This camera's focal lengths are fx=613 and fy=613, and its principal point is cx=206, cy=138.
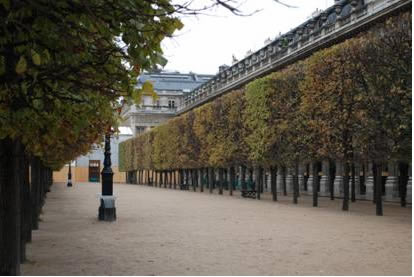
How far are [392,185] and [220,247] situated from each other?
27892mm

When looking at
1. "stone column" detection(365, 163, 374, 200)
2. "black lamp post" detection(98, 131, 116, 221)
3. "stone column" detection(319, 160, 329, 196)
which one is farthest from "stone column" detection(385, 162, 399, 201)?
"black lamp post" detection(98, 131, 116, 221)

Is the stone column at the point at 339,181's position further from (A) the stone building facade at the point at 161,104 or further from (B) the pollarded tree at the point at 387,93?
(A) the stone building facade at the point at 161,104

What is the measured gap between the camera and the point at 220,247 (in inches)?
500

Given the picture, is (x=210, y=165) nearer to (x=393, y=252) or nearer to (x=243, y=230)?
(x=243, y=230)

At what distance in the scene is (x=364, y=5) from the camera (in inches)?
1618

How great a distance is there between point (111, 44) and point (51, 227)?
37.7 feet

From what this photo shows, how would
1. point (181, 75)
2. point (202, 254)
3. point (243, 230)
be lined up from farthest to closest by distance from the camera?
point (181, 75)
point (243, 230)
point (202, 254)

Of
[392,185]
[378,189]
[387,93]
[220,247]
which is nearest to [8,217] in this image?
[220,247]

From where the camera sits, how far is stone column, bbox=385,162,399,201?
37719 mm

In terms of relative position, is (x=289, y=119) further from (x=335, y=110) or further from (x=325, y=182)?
(x=325, y=182)

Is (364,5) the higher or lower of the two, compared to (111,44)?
higher

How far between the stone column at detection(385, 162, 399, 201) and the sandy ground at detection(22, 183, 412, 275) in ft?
58.6

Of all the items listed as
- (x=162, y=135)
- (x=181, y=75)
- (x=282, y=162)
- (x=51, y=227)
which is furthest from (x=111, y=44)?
(x=181, y=75)

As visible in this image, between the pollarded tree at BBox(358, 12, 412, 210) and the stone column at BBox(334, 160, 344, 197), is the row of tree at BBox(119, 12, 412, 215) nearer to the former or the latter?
the pollarded tree at BBox(358, 12, 412, 210)
